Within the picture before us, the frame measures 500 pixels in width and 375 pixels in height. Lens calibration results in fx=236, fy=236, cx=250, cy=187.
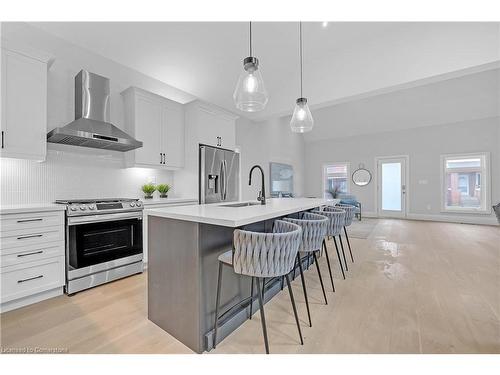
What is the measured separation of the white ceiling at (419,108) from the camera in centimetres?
570

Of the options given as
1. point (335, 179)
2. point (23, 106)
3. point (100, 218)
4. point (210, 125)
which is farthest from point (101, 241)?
point (335, 179)

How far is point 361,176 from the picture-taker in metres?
8.12

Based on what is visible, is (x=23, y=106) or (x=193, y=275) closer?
(x=193, y=275)

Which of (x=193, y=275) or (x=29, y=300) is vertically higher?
(x=193, y=275)

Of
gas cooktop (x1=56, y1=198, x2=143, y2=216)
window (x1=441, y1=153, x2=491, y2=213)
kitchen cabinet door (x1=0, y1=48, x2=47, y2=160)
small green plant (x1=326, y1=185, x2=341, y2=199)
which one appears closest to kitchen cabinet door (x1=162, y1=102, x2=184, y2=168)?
gas cooktop (x1=56, y1=198, x2=143, y2=216)

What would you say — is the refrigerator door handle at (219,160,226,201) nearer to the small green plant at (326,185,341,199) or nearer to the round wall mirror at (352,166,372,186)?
the small green plant at (326,185,341,199)

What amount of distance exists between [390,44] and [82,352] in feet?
16.2

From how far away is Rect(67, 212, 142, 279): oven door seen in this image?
235 centimetres

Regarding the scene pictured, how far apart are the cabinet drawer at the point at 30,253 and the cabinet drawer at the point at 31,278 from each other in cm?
4

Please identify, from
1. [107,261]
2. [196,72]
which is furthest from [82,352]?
[196,72]

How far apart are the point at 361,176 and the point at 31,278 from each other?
332 inches

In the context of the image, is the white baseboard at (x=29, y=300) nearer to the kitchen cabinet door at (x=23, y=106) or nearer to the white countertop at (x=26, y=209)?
the white countertop at (x=26, y=209)

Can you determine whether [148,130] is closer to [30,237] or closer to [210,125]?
[210,125]
